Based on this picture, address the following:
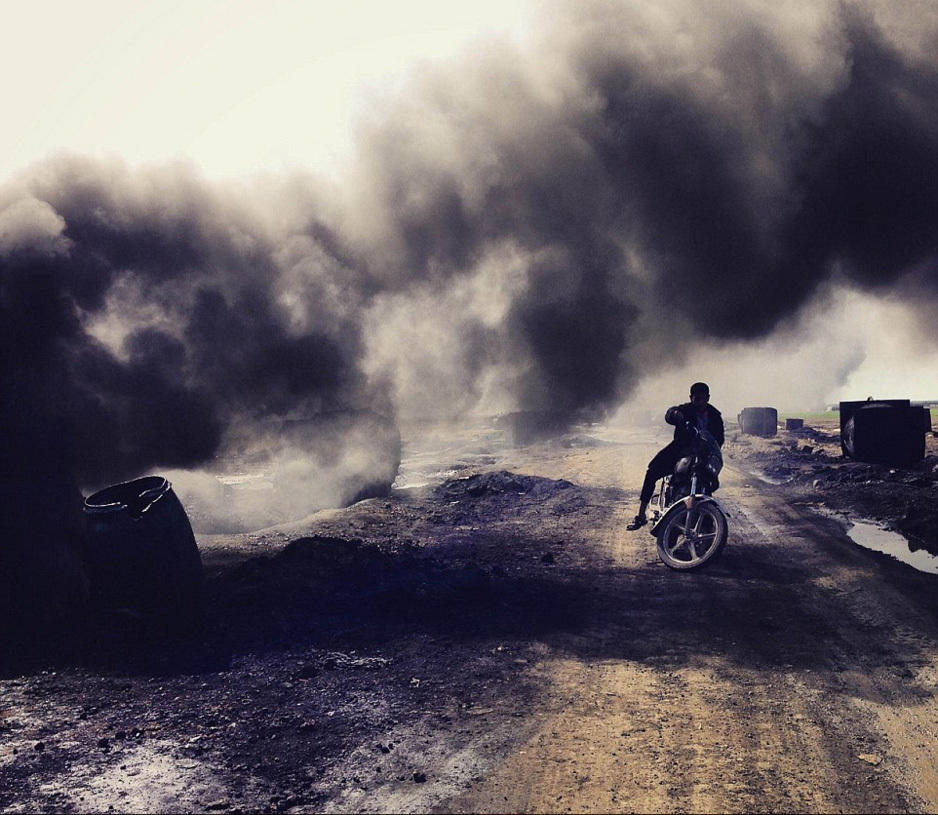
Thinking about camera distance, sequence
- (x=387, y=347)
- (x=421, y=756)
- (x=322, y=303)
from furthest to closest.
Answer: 1. (x=387, y=347)
2. (x=322, y=303)
3. (x=421, y=756)

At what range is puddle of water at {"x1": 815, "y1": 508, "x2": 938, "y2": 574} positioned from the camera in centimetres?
757

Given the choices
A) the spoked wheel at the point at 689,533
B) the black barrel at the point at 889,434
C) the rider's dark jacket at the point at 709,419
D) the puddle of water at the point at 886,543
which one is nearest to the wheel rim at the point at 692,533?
the spoked wheel at the point at 689,533

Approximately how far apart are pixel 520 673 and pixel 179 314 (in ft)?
32.6

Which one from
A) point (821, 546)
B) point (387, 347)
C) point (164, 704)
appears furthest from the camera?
point (387, 347)

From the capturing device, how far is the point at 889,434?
51.8 ft

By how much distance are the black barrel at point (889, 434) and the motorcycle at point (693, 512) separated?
10857 millimetres

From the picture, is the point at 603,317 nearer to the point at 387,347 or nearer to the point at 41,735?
the point at 387,347

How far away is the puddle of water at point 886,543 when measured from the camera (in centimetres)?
757

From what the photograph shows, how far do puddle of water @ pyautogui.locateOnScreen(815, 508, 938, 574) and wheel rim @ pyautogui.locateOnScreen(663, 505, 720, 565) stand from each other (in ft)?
7.61

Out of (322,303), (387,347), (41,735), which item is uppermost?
(322,303)

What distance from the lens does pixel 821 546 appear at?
8.44 m

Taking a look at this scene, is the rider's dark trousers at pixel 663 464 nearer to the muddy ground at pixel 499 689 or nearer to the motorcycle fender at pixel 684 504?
the motorcycle fender at pixel 684 504

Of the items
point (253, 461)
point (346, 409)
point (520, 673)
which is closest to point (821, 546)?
point (520, 673)

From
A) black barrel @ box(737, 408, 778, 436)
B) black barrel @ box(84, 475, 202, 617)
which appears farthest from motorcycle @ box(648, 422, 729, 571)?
black barrel @ box(737, 408, 778, 436)
